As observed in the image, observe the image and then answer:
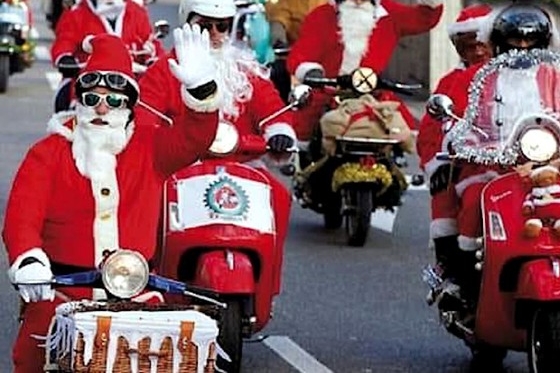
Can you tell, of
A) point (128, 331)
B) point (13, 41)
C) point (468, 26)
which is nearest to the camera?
point (128, 331)

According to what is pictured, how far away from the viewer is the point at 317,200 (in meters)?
14.6

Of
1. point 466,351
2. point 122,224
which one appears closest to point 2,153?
point 466,351

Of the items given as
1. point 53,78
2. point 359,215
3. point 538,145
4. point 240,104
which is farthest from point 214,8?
point 53,78

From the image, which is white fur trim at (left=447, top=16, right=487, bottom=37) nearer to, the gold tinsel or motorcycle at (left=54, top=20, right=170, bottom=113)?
the gold tinsel

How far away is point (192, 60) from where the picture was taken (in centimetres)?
709

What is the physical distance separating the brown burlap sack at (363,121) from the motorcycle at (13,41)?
39.0 ft

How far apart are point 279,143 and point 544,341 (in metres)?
1.82

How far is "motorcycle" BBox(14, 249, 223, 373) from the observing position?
6395 millimetres

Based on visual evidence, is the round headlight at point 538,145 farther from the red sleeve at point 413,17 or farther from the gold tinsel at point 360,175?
the red sleeve at point 413,17

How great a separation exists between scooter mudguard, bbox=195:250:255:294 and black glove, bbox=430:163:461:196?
1.00 metres

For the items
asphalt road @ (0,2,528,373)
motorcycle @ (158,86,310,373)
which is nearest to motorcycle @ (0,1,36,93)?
asphalt road @ (0,2,528,373)

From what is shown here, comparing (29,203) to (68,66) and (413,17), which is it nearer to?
(68,66)

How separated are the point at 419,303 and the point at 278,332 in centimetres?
138

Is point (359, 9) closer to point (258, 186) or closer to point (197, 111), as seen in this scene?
point (258, 186)
